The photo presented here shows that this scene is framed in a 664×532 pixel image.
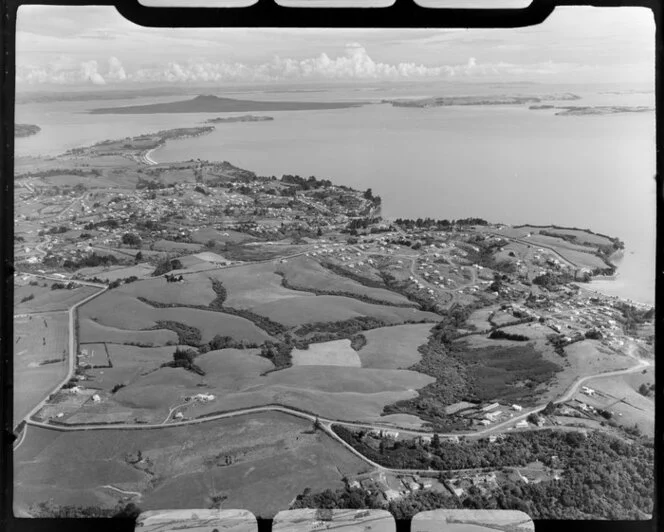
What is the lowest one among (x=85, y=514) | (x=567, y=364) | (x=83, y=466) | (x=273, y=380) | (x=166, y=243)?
(x=85, y=514)

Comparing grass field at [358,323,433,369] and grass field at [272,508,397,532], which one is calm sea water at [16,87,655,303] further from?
grass field at [272,508,397,532]

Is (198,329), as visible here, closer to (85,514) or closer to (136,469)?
(136,469)

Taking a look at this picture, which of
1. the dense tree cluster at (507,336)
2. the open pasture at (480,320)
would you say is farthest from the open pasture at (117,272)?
the dense tree cluster at (507,336)

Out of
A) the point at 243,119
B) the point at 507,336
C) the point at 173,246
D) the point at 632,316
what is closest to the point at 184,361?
the point at 173,246

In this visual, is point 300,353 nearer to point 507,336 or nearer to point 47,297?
point 507,336

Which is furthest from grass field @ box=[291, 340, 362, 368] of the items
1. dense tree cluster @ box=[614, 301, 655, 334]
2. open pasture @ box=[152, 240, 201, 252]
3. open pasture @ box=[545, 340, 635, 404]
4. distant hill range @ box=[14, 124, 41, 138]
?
distant hill range @ box=[14, 124, 41, 138]

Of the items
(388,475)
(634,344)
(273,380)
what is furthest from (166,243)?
(634,344)

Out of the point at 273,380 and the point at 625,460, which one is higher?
the point at 273,380

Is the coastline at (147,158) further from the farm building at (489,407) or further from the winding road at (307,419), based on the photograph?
the farm building at (489,407)
